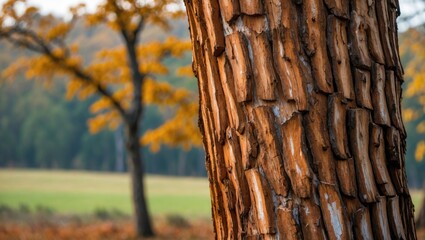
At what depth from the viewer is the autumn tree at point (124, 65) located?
11.6 meters

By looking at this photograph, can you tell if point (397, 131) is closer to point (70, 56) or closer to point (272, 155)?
point (272, 155)

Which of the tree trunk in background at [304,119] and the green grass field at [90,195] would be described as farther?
the green grass field at [90,195]

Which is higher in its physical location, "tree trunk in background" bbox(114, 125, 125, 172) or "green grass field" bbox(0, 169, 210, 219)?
"tree trunk in background" bbox(114, 125, 125, 172)

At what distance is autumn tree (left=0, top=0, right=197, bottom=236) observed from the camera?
11578 millimetres

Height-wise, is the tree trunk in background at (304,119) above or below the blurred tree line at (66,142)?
below

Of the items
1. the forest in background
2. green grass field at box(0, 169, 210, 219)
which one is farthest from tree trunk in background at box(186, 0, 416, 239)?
the forest in background

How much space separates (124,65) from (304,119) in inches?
522

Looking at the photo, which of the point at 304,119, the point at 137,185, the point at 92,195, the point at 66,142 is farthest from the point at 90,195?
the point at 66,142

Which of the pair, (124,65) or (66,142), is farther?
(66,142)

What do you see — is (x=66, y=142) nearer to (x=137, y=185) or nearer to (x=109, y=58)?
(x=109, y=58)

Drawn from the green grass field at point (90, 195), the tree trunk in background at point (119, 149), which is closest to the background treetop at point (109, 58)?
the green grass field at point (90, 195)

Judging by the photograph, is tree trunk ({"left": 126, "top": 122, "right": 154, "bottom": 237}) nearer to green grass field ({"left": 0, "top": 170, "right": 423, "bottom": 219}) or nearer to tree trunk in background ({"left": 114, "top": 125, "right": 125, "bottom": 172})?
green grass field ({"left": 0, "top": 170, "right": 423, "bottom": 219})

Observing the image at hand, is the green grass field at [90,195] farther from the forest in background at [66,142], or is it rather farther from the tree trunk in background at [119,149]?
the forest in background at [66,142]

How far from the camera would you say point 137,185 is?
502 inches
